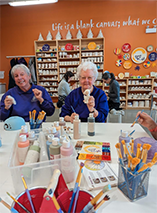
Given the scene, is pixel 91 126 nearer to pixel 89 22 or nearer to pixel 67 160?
pixel 67 160

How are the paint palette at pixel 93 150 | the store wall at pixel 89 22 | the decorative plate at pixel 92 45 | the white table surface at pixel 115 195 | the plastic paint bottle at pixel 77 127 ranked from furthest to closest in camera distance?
1. the decorative plate at pixel 92 45
2. the store wall at pixel 89 22
3. the plastic paint bottle at pixel 77 127
4. the paint palette at pixel 93 150
5. the white table surface at pixel 115 195

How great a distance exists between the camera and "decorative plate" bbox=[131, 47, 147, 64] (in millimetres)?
5234

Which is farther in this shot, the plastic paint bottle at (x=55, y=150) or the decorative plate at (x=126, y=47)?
the decorative plate at (x=126, y=47)

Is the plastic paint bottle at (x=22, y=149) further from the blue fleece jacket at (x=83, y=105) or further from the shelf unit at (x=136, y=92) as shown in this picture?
the shelf unit at (x=136, y=92)

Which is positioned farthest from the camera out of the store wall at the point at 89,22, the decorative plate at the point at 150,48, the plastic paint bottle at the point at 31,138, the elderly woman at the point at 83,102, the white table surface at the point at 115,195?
the decorative plate at the point at 150,48

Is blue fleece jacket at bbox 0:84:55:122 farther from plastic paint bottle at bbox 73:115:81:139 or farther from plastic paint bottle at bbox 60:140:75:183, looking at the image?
plastic paint bottle at bbox 60:140:75:183

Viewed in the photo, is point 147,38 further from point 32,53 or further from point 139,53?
point 32,53

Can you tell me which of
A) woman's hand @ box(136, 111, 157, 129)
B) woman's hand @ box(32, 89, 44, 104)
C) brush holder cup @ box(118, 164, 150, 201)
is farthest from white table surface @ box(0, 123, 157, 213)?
woman's hand @ box(32, 89, 44, 104)

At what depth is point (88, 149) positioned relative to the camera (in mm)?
1088

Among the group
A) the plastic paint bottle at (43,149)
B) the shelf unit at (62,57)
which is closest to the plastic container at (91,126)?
the plastic paint bottle at (43,149)

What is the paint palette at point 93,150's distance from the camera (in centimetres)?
98

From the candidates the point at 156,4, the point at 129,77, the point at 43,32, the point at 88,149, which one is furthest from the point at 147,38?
the point at 88,149

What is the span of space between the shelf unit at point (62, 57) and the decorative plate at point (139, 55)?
114 centimetres

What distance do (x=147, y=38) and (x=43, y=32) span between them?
3758 millimetres
